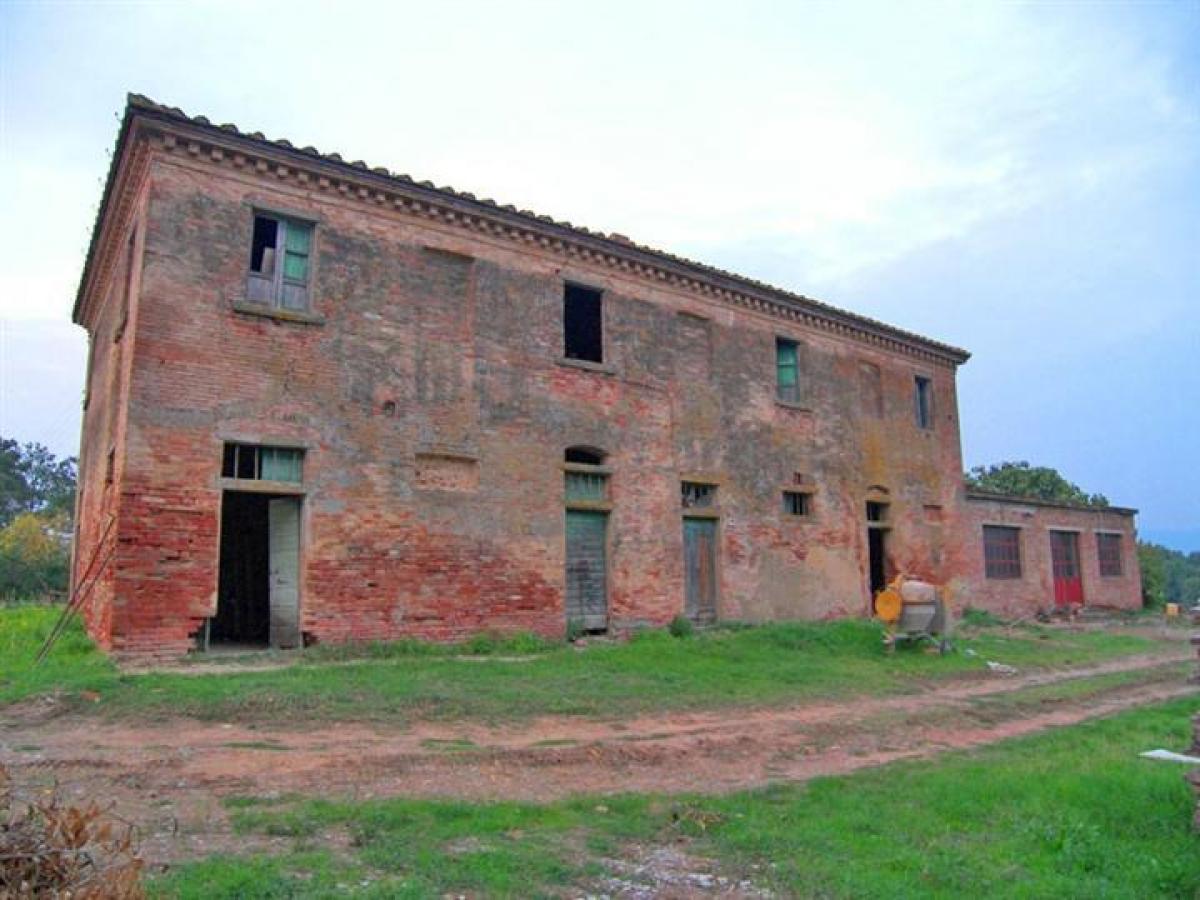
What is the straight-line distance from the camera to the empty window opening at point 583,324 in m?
15.8

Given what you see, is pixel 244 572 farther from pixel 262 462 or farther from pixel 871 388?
pixel 871 388

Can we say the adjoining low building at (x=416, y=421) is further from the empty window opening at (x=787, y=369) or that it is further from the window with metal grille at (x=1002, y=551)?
the window with metal grille at (x=1002, y=551)

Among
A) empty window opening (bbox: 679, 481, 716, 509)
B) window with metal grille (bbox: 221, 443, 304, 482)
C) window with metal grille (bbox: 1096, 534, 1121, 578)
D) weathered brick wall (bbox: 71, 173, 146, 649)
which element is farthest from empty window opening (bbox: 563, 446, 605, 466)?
window with metal grille (bbox: 1096, 534, 1121, 578)

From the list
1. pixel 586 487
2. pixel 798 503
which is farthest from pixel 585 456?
pixel 798 503

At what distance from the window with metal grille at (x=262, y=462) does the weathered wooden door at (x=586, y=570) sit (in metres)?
4.75

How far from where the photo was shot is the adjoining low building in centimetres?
1097

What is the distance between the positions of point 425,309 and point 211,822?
9171mm

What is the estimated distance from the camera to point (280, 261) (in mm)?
12070

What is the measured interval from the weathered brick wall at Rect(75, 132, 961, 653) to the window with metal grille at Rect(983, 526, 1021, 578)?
6966mm

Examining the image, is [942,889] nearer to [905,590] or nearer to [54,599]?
[905,590]

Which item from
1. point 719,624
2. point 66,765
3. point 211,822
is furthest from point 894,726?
point 66,765

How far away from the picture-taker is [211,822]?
5.34m

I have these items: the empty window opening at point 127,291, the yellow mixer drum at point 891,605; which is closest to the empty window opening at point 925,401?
the yellow mixer drum at point 891,605

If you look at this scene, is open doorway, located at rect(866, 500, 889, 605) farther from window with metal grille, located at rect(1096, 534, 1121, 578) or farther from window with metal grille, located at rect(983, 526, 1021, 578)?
window with metal grille, located at rect(1096, 534, 1121, 578)
